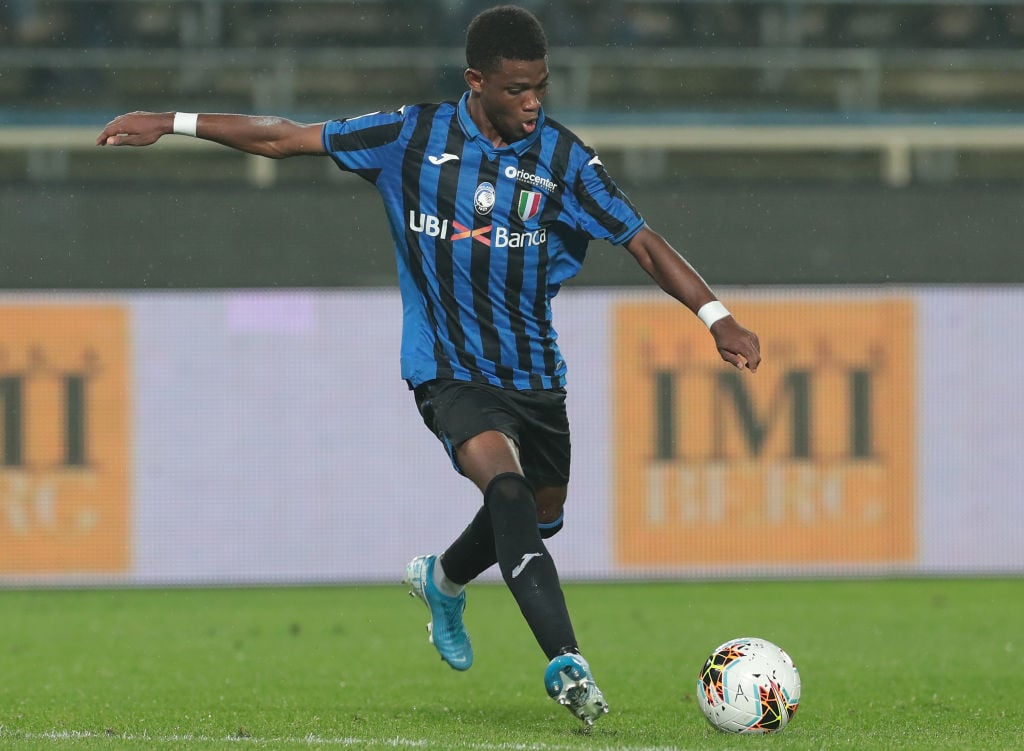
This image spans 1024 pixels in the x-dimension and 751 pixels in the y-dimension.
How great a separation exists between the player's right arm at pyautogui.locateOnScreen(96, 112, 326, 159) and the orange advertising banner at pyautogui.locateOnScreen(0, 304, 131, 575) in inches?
241

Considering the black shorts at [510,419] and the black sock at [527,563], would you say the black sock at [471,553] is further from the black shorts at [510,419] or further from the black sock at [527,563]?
the black sock at [527,563]

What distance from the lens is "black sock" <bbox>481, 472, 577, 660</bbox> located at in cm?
440

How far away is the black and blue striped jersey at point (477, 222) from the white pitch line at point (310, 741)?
3.72 ft

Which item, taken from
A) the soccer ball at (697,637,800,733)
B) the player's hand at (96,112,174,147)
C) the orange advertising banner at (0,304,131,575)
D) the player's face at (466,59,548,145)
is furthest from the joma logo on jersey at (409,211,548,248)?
the orange advertising banner at (0,304,131,575)

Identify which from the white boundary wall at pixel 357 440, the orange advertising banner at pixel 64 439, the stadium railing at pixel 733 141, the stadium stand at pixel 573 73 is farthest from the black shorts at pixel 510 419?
the stadium railing at pixel 733 141

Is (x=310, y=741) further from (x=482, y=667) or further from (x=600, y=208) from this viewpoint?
(x=482, y=667)

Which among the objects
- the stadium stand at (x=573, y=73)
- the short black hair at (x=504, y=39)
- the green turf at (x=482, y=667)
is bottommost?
the green turf at (x=482, y=667)

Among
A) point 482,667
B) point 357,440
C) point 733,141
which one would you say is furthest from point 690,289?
point 733,141

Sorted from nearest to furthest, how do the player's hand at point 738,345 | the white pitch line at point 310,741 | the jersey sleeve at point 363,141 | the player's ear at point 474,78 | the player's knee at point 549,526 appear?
the white pitch line at point 310,741
the player's hand at point 738,345
the player's ear at point 474,78
the jersey sleeve at point 363,141
the player's knee at point 549,526

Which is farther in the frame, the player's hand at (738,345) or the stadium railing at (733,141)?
the stadium railing at (733,141)

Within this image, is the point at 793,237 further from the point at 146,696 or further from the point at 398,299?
the point at 146,696

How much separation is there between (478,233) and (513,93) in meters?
0.46

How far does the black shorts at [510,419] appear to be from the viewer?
4.89m

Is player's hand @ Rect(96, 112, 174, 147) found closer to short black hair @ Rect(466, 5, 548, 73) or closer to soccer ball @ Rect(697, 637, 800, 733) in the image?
short black hair @ Rect(466, 5, 548, 73)
